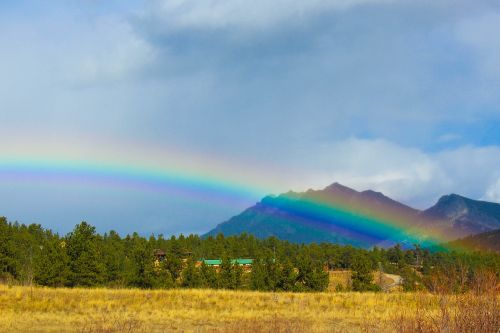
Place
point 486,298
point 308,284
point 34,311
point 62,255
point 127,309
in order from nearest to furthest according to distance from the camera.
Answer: point 486,298 → point 34,311 → point 127,309 → point 62,255 → point 308,284

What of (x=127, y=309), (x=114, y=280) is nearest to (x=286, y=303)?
(x=127, y=309)

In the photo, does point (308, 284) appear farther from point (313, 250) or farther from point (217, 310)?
point (313, 250)

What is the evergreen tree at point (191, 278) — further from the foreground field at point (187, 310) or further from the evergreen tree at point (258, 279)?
the foreground field at point (187, 310)

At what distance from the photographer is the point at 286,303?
30484 mm

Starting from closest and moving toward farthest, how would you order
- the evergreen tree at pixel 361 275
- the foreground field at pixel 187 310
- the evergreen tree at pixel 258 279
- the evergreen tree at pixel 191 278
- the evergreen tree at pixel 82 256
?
1. the foreground field at pixel 187 310
2. the evergreen tree at pixel 82 256
3. the evergreen tree at pixel 191 278
4. the evergreen tree at pixel 258 279
5. the evergreen tree at pixel 361 275

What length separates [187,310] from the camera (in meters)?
27.1

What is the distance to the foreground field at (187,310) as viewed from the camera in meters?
21.2

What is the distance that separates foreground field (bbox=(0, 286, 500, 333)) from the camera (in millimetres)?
21188

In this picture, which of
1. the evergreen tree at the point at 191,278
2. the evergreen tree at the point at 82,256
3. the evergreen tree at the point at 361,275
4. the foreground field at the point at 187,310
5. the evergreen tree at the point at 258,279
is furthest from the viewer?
the evergreen tree at the point at 361,275

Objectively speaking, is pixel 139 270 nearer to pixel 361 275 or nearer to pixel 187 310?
pixel 361 275

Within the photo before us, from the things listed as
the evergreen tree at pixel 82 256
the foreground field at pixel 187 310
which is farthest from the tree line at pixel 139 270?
the foreground field at pixel 187 310

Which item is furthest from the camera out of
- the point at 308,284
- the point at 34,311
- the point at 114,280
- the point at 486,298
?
the point at 114,280

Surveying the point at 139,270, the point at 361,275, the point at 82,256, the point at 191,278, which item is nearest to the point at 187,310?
the point at 82,256

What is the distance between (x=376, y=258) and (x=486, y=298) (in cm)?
10537
